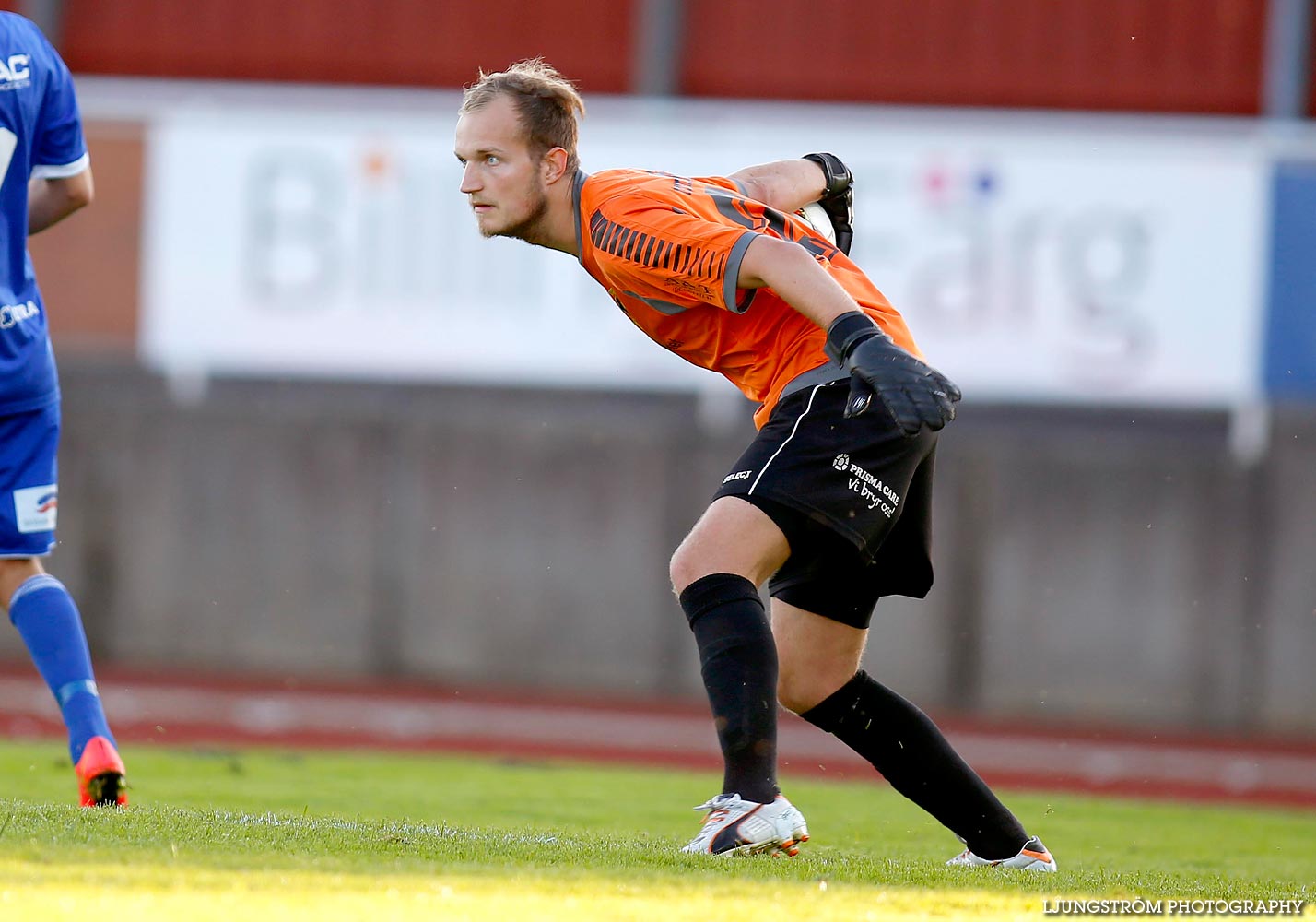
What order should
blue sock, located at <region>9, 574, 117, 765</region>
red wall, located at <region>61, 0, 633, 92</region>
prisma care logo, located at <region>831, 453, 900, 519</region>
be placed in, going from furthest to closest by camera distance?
red wall, located at <region>61, 0, 633, 92</region> < blue sock, located at <region>9, 574, 117, 765</region> < prisma care logo, located at <region>831, 453, 900, 519</region>

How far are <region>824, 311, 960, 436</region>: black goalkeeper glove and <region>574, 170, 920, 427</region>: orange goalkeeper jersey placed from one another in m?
0.24

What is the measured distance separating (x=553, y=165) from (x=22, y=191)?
143cm

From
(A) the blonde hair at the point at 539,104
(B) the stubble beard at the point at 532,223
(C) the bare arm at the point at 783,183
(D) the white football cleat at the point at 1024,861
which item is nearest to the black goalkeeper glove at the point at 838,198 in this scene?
(C) the bare arm at the point at 783,183

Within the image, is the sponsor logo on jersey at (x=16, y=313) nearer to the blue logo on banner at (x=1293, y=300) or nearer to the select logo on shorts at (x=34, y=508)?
the select logo on shorts at (x=34, y=508)

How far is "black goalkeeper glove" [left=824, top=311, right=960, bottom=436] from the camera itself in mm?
3400

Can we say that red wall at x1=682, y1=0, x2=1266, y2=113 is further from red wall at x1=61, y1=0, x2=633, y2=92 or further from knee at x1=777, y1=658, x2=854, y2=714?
knee at x1=777, y1=658, x2=854, y2=714

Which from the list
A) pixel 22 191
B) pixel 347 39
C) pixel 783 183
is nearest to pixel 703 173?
pixel 347 39

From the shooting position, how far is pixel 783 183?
4.38 metres

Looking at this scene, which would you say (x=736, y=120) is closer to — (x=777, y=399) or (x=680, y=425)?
(x=680, y=425)

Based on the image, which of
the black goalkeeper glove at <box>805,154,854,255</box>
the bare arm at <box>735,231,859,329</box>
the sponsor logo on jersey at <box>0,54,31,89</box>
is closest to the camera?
the bare arm at <box>735,231,859,329</box>

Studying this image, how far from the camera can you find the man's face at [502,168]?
397cm

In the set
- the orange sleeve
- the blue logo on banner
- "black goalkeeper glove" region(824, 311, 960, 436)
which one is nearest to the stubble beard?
the orange sleeve

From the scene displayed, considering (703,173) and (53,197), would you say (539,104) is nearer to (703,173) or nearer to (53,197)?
(53,197)

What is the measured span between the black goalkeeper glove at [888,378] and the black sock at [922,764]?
83 cm
